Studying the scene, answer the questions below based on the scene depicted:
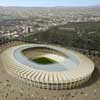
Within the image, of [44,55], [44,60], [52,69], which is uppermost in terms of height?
[52,69]

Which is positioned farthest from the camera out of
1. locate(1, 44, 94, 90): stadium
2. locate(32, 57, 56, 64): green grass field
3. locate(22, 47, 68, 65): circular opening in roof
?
locate(22, 47, 68, 65): circular opening in roof

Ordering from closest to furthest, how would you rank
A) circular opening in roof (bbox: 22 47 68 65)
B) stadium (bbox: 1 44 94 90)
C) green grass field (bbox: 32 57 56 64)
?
stadium (bbox: 1 44 94 90), green grass field (bbox: 32 57 56 64), circular opening in roof (bbox: 22 47 68 65)

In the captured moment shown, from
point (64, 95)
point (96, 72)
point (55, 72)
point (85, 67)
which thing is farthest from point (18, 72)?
point (96, 72)

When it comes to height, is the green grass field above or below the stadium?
below

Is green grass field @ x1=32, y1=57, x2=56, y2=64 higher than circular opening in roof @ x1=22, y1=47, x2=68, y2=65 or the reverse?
the reverse

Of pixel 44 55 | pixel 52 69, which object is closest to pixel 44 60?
pixel 44 55

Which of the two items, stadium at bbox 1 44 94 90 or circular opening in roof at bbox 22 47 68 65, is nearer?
stadium at bbox 1 44 94 90

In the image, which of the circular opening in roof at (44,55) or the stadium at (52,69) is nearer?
the stadium at (52,69)

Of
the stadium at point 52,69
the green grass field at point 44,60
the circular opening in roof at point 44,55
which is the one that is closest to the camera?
the stadium at point 52,69

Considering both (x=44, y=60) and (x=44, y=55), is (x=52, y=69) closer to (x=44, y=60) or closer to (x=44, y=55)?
(x=44, y=60)
